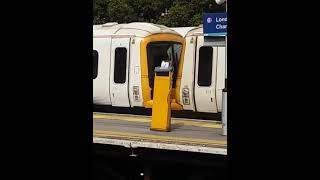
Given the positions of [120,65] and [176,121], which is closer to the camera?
[176,121]

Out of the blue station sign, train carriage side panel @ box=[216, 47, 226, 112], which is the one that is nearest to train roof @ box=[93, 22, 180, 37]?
train carriage side panel @ box=[216, 47, 226, 112]

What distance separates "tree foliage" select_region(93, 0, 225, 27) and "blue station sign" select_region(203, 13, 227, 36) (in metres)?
13.7

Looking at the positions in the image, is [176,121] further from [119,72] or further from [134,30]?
[134,30]

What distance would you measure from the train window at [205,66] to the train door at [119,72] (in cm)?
169

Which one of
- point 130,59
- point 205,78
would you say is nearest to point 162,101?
point 205,78

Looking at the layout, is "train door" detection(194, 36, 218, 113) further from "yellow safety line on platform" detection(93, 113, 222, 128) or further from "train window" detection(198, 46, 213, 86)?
"yellow safety line on platform" detection(93, 113, 222, 128)

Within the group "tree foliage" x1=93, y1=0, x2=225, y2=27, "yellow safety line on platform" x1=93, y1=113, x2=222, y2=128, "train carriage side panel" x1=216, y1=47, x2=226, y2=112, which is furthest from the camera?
"tree foliage" x1=93, y1=0, x2=225, y2=27

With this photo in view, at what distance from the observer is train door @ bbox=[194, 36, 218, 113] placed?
9758 mm

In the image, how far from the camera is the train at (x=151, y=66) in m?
9.80

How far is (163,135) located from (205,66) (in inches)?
123

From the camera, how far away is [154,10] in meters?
23.0
